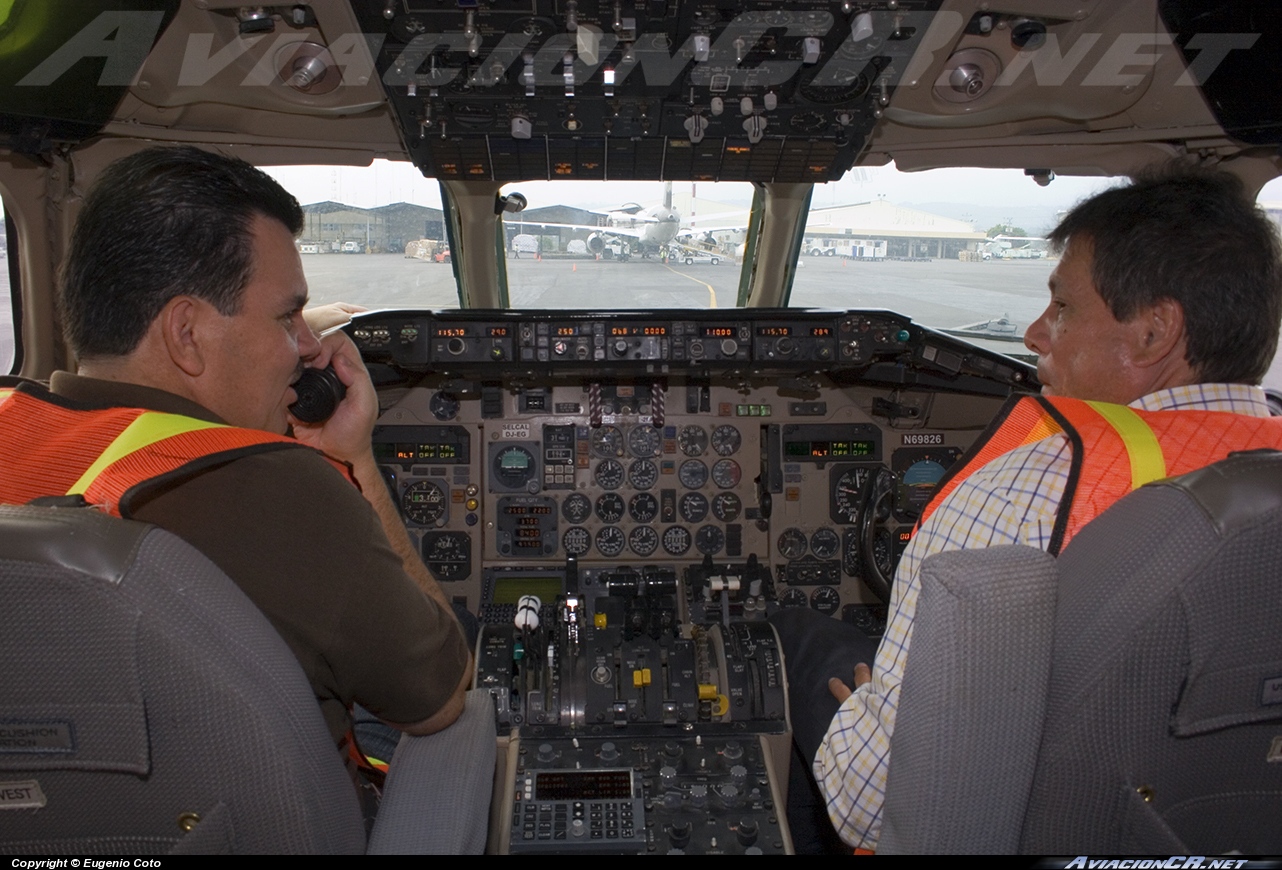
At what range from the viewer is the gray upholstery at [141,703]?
81 centimetres

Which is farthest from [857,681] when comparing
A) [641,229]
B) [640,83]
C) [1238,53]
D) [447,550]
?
→ [641,229]

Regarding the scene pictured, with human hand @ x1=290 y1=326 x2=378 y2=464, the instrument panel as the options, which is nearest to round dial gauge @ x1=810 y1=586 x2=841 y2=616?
the instrument panel

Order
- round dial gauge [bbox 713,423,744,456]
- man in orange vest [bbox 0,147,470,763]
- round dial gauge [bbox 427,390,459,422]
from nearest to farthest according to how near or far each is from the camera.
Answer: man in orange vest [bbox 0,147,470,763] < round dial gauge [bbox 427,390,459,422] < round dial gauge [bbox 713,423,744,456]

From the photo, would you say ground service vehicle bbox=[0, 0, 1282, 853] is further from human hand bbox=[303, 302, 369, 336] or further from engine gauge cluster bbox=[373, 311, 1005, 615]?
human hand bbox=[303, 302, 369, 336]

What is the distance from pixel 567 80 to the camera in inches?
91.6

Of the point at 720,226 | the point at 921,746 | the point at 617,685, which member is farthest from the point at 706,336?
the point at 921,746

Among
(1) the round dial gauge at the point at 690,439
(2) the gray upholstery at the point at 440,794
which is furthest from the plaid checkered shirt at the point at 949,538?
(1) the round dial gauge at the point at 690,439

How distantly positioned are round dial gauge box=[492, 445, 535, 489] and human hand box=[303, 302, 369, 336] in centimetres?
87

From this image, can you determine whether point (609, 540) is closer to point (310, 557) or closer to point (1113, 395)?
point (1113, 395)

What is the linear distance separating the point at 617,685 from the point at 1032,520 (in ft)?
5.51

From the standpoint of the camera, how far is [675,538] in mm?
3879

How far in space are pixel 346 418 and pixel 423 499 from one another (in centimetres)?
214

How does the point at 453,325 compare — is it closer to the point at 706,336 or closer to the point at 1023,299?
the point at 706,336

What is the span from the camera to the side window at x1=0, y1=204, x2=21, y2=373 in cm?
303
